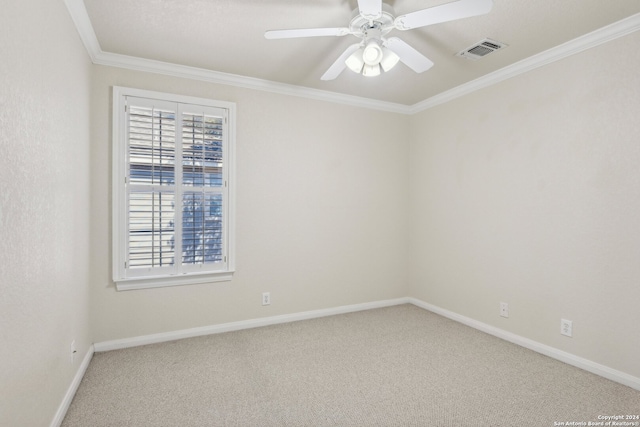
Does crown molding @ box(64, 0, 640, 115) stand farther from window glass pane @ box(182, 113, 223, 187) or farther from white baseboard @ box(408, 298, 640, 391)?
white baseboard @ box(408, 298, 640, 391)

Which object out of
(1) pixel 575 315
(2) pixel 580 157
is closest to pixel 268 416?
(1) pixel 575 315

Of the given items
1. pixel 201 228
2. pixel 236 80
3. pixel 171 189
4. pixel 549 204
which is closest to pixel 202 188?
pixel 171 189

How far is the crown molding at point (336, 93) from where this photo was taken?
238 cm

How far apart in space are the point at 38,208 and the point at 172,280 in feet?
5.42

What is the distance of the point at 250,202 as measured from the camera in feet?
11.5

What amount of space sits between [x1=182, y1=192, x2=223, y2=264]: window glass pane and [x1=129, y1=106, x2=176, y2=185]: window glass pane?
29 centimetres

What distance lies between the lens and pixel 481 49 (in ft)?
9.12

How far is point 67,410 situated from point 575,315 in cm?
364

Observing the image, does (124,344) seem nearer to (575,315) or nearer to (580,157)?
(575,315)

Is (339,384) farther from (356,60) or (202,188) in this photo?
(356,60)

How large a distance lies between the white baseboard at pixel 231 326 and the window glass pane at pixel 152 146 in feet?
4.64

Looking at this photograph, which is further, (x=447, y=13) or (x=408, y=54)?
(x=408, y=54)

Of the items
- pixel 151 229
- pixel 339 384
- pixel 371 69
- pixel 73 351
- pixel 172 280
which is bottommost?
pixel 339 384

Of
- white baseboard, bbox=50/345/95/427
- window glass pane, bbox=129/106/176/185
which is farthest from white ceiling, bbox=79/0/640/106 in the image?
white baseboard, bbox=50/345/95/427
